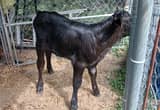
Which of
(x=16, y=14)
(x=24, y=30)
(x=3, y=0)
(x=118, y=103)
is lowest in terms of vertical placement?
(x=118, y=103)

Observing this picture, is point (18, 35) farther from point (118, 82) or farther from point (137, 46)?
point (137, 46)

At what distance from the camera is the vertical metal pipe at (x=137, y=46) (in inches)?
42.2

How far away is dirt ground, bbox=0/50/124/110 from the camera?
355cm

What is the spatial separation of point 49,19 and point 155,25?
2.19 metres

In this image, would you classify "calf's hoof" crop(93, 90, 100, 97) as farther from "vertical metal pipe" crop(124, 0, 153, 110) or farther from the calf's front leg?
"vertical metal pipe" crop(124, 0, 153, 110)

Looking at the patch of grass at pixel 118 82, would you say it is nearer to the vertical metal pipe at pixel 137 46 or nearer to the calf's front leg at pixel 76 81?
the calf's front leg at pixel 76 81

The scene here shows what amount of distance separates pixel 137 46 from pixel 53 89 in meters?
2.77

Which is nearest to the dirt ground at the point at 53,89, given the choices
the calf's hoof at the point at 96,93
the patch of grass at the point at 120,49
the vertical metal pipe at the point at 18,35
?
the calf's hoof at the point at 96,93

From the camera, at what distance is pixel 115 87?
3793 mm

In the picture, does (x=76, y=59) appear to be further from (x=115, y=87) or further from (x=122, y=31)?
(x=115, y=87)

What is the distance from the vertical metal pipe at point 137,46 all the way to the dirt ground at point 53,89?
221cm

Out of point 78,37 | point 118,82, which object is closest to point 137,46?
point 78,37

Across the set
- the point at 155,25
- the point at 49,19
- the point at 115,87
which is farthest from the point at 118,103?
the point at 155,25

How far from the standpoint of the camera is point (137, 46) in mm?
1161
